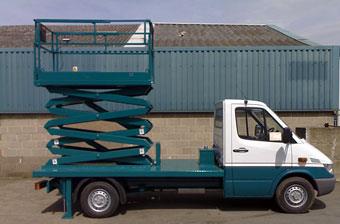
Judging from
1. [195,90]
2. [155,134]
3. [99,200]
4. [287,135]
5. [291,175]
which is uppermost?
[195,90]

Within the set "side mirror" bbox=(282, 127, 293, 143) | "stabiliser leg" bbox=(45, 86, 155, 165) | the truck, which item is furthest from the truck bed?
"side mirror" bbox=(282, 127, 293, 143)

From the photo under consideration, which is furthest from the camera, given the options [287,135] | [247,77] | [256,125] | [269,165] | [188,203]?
[247,77]

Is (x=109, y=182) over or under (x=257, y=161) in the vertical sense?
under

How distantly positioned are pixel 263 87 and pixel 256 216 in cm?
516

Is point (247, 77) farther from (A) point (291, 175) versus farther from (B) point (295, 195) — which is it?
(B) point (295, 195)

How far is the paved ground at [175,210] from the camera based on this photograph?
7.86m

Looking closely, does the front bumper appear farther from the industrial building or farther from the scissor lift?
the industrial building

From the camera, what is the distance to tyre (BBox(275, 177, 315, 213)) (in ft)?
26.4

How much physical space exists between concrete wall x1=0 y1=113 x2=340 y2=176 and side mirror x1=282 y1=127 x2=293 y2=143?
4370 mm

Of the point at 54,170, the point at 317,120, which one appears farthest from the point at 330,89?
the point at 54,170

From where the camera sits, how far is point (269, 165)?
8039 millimetres

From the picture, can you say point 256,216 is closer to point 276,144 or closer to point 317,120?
point 276,144

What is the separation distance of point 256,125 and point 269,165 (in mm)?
809

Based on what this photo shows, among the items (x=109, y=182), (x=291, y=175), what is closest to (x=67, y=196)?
(x=109, y=182)
